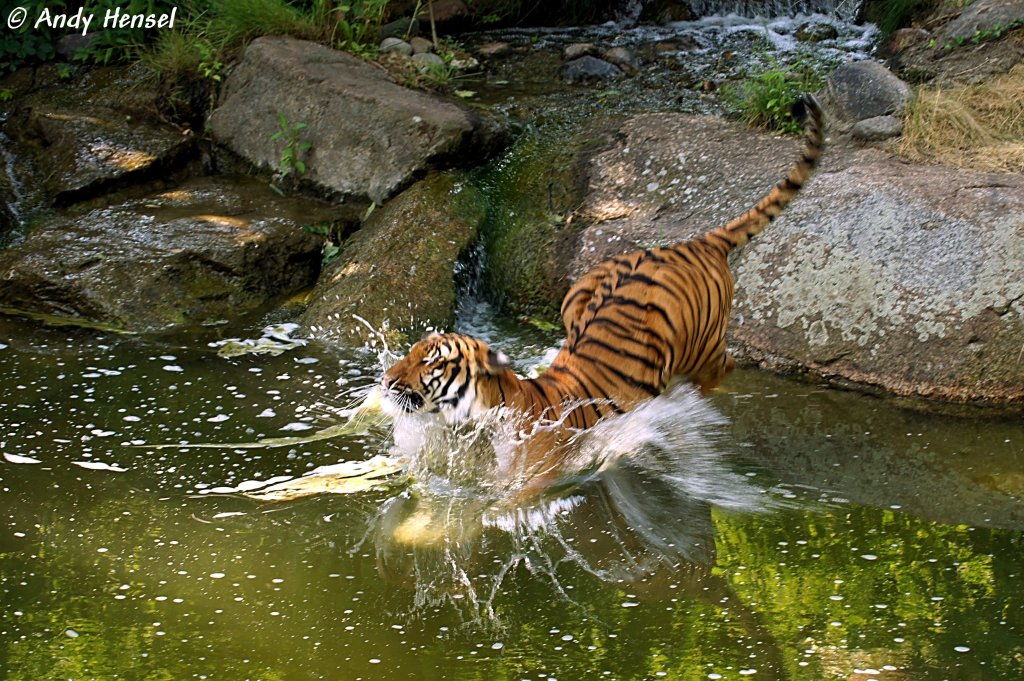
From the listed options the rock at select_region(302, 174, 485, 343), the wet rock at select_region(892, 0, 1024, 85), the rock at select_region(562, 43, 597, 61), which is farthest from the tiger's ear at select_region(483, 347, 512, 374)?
the rock at select_region(562, 43, 597, 61)

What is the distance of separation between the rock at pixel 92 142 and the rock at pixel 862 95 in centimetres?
333

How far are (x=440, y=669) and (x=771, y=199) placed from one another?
200cm

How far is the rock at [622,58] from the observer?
22.0ft

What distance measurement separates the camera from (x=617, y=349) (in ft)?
11.2

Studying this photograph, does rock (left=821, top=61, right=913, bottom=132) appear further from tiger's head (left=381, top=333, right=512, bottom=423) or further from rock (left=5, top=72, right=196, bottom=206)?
rock (left=5, top=72, right=196, bottom=206)

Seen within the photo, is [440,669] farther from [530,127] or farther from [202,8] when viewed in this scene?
[202,8]

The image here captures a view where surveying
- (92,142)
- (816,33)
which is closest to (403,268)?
(92,142)

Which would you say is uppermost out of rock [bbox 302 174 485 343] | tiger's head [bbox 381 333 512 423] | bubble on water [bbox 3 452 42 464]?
rock [bbox 302 174 485 343]

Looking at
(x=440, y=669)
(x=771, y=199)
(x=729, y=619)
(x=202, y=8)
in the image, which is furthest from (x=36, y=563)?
(x=202, y=8)

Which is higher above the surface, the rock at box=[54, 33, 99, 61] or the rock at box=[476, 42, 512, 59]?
the rock at box=[54, 33, 99, 61]

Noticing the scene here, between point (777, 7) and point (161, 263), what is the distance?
4906 mm

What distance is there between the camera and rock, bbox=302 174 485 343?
4664 millimetres

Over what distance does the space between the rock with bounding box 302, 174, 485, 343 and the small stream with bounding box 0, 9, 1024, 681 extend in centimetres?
40

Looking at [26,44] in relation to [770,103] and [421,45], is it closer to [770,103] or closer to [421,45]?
[421,45]
